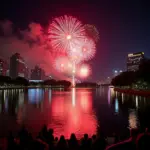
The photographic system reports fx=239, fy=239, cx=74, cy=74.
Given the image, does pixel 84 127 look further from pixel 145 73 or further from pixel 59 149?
pixel 145 73

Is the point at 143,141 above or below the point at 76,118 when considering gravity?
above

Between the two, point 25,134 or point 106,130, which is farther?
point 106,130

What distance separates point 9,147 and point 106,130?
51.9ft

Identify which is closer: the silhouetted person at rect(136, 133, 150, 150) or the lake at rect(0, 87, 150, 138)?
the silhouetted person at rect(136, 133, 150, 150)

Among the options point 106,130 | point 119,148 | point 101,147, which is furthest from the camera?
point 106,130

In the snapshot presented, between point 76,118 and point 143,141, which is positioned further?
point 76,118

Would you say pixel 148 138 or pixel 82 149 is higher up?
pixel 148 138

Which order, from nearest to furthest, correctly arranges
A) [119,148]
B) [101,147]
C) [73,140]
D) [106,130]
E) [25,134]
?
[119,148] < [101,147] < [73,140] < [25,134] < [106,130]

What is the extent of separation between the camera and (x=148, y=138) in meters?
12.4

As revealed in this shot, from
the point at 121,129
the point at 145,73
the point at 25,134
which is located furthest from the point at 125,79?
the point at 25,134

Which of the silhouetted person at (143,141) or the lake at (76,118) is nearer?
the silhouetted person at (143,141)

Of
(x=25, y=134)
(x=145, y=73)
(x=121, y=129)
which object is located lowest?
(x=121, y=129)

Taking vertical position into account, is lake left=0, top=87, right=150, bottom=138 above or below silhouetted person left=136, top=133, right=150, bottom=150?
below

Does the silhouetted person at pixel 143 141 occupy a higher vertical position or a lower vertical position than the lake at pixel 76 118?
higher
